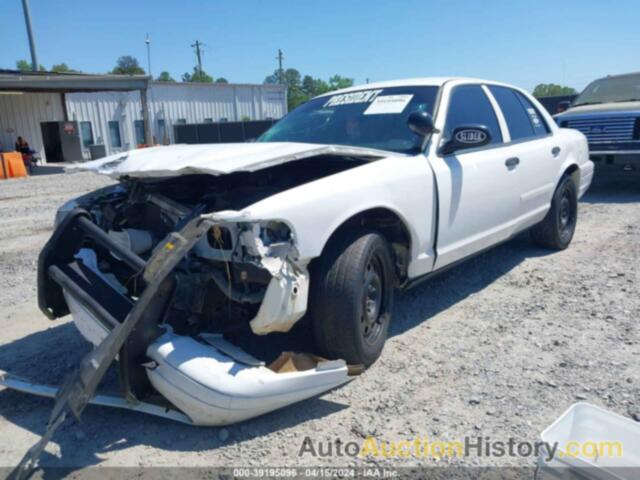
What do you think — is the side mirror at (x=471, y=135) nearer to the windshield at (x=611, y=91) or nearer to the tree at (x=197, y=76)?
the windshield at (x=611, y=91)

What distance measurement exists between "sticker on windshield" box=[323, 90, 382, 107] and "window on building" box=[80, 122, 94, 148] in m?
24.1

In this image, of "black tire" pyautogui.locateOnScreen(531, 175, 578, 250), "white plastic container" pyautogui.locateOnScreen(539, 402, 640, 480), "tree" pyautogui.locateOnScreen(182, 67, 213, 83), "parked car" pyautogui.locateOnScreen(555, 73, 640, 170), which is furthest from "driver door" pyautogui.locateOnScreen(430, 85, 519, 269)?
"tree" pyautogui.locateOnScreen(182, 67, 213, 83)

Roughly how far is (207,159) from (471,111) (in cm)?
237

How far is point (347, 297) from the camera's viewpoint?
112 inches

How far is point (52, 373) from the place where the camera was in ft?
10.9

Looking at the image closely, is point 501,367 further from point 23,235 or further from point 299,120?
point 23,235

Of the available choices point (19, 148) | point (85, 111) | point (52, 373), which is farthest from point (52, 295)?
point (85, 111)

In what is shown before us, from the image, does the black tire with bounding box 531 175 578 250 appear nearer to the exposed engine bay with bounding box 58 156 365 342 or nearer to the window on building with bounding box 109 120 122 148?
the exposed engine bay with bounding box 58 156 365 342

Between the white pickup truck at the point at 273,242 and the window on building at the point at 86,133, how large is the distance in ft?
79.2

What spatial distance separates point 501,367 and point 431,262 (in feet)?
2.61

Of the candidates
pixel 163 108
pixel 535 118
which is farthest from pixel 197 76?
pixel 535 118

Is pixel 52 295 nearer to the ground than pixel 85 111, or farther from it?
nearer to the ground

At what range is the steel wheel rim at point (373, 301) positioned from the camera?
120 inches

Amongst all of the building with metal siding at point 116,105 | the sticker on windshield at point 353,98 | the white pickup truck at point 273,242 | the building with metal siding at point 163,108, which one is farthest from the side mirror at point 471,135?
the building with metal siding at point 163,108
